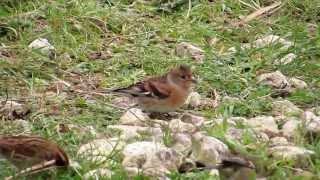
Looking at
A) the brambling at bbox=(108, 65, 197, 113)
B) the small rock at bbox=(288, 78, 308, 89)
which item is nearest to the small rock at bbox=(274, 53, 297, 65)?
the small rock at bbox=(288, 78, 308, 89)

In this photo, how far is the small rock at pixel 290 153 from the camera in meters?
5.80

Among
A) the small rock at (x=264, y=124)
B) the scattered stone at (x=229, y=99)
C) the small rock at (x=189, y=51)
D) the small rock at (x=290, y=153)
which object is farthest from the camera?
the small rock at (x=189, y=51)

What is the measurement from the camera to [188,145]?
5.93 metres

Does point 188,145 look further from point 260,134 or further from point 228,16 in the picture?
point 228,16

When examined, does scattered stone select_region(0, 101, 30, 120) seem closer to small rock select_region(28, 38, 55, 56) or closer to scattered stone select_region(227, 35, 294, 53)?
small rock select_region(28, 38, 55, 56)

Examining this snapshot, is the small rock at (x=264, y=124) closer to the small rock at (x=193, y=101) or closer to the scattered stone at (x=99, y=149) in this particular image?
the small rock at (x=193, y=101)

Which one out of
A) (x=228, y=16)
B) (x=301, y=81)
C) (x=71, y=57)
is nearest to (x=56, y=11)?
(x=71, y=57)

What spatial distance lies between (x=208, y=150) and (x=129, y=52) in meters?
2.61

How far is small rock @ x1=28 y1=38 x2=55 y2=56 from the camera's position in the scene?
25.9 ft

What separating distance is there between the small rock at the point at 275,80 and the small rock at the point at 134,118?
1162 mm

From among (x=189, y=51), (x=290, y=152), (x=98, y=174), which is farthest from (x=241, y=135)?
(x=189, y=51)

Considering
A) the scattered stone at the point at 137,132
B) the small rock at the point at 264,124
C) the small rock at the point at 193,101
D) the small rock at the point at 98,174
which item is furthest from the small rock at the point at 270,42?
the small rock at the point at 98,174

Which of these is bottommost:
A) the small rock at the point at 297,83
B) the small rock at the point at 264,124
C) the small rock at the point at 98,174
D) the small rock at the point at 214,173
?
the small rock at the point at 297,83

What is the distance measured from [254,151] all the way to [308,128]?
19.5 inches
